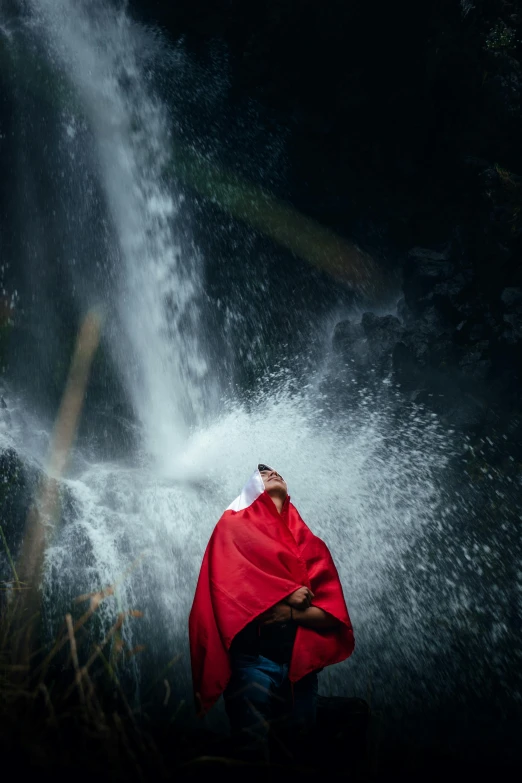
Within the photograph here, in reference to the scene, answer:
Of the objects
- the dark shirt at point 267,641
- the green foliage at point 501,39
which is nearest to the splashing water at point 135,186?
the green foliage at point 501,39

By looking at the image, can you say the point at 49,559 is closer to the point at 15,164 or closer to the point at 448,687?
the point at 448,687

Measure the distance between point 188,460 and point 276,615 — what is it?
741cm

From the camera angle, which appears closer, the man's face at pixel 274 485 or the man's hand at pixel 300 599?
the man's hand at pixel 300 599

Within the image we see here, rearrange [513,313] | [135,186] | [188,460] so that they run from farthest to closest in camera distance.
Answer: [135,186]
[513,313]
[188,460]

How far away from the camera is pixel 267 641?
2.80 meters

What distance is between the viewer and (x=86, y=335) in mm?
12922

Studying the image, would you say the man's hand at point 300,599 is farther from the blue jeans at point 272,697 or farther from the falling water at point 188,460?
the falling water at point 188,460

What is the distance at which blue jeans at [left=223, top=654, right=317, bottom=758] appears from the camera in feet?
8.44

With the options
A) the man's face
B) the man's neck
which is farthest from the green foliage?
the man's neck

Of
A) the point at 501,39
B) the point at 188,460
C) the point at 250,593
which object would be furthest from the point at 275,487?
the point at 501,39

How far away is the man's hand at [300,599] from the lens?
2.73m

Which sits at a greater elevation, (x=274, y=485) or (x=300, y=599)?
(x=274, y=485)

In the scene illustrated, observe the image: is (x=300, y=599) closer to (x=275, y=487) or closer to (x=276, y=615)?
(x=276, y=615)

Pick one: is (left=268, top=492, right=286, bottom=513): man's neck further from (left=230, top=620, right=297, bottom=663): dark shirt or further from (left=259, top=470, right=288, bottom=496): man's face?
(left=230, top=620, right=297, bottom=663): dark shirt
